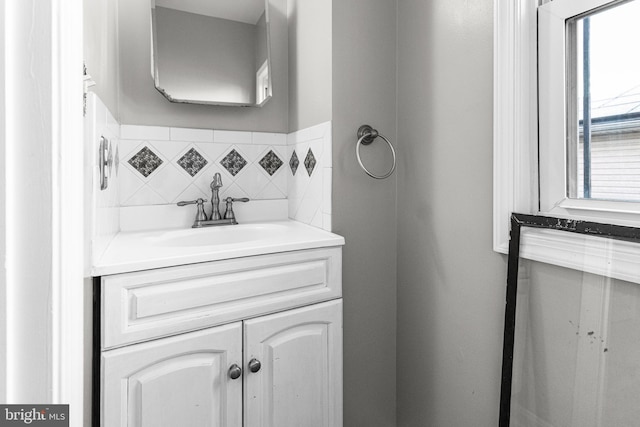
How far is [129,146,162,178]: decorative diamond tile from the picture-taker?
4.63 ft

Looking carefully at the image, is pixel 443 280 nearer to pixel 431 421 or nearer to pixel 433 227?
pixel 433 227

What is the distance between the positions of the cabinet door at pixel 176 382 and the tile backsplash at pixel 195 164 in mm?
701

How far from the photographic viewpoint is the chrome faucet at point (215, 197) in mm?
1467

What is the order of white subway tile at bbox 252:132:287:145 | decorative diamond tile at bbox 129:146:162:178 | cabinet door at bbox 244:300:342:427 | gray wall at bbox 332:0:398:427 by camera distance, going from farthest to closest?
white subway tile at bbox 252:132:287:145 < decorative diamond tile at bbox 129:146:162:178 < gray wall at bbox 332:0:398:427 < cabinet door at bbox 244:300:342:427

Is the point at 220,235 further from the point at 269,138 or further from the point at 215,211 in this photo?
the point at 269,138

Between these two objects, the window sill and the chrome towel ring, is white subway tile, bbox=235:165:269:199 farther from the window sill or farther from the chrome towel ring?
the window sill

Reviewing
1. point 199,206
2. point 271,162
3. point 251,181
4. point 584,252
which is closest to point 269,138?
point 271,162

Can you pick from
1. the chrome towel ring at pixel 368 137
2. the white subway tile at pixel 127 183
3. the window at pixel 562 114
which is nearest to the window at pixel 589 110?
the window at pixel 562 114

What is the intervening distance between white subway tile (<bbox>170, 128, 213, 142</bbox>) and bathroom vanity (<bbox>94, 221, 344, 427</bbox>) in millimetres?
448

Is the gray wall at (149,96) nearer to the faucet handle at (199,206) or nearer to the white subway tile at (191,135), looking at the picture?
the white subway tile at (191,135)

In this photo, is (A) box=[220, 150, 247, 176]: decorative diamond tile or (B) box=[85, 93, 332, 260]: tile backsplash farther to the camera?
(A) box=[220, 150, 247, 176]: decorative diamond tile

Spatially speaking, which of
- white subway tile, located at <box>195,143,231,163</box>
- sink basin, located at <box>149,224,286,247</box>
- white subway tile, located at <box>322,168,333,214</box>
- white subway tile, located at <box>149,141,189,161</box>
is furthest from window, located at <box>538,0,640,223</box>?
white subway tile, located at <box>149,141,189,161</box>

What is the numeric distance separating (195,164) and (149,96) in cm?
32

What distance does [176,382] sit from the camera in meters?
0.95
